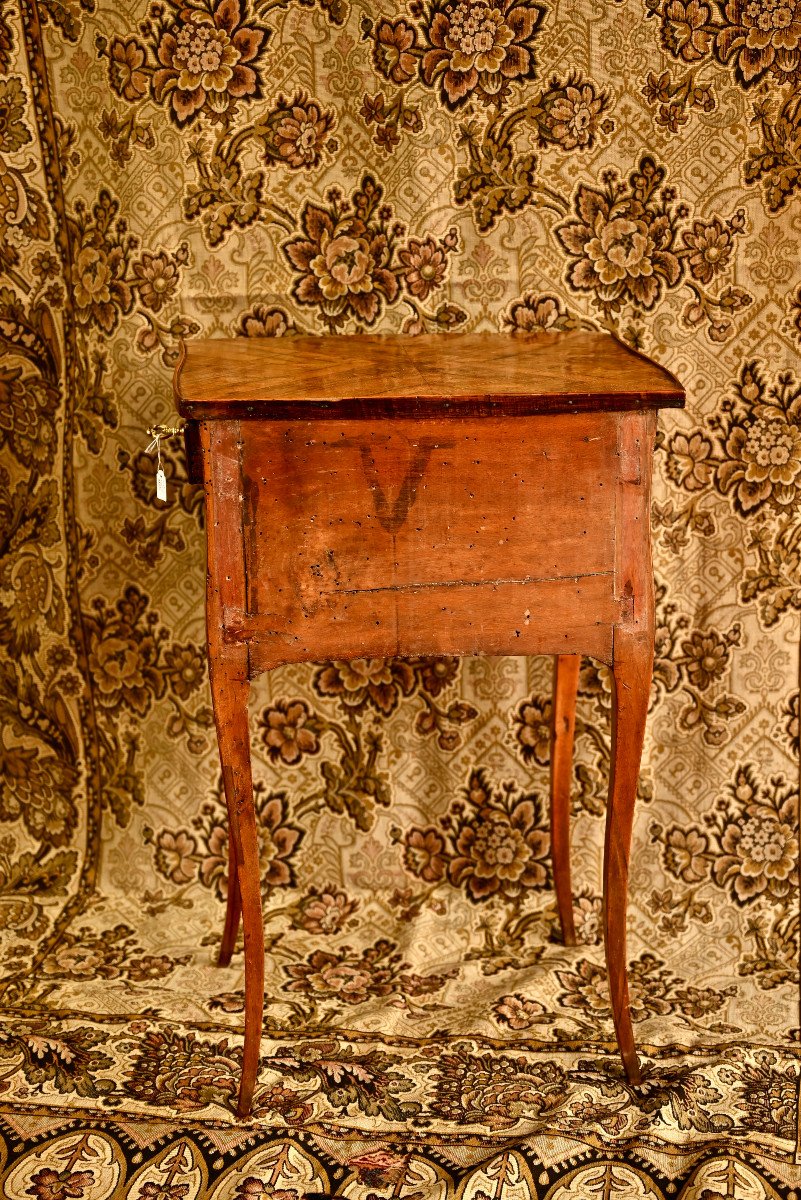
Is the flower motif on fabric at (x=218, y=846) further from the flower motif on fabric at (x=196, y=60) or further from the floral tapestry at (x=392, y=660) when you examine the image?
the flower motif on fabric at (x=196, y=60)

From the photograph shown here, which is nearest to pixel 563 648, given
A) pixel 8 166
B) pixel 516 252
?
pixel 516 252

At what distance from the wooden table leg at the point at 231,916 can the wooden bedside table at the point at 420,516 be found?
317 millimetres

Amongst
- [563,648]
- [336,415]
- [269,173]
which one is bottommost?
[563,648]

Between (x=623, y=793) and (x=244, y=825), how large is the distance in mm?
487

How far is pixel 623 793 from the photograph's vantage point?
1444mm

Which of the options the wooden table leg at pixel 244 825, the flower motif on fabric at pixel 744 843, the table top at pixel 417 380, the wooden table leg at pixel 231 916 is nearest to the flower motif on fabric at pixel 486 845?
the flower motif on fabric at pixel 744 843

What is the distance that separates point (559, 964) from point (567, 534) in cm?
82

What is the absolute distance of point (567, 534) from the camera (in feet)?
4.40

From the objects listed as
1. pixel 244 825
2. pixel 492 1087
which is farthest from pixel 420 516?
pixel 492 1087

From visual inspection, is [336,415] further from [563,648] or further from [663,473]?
[663,473]

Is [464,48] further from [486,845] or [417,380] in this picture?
[486,845]

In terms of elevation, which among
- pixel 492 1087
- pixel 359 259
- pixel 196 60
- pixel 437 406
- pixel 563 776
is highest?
pixel 196 60

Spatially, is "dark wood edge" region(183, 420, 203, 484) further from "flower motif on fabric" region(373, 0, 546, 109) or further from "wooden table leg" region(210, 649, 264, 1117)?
"flower motif on fabric" region(373, 0, 546, 109)

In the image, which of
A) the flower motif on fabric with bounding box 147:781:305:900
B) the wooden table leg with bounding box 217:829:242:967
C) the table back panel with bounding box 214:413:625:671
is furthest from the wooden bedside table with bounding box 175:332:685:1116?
the flower motif on fabric with bounding box 147:781:305:900
